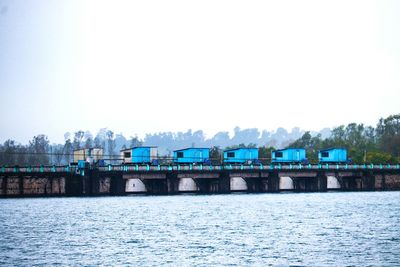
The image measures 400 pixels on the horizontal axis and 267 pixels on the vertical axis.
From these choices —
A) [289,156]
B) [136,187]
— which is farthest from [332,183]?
[136,187]

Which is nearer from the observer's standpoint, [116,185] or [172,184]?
[116,185]

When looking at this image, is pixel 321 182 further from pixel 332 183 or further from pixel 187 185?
pixel 187 185

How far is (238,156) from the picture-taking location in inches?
6403

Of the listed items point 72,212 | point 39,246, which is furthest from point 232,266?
point 72,212

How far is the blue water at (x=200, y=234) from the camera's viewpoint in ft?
190

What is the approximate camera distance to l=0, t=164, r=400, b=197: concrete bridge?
13300 centimetres

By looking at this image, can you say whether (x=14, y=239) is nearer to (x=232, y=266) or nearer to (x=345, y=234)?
(x=232, y=266)

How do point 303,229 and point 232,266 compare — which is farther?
point 303,229

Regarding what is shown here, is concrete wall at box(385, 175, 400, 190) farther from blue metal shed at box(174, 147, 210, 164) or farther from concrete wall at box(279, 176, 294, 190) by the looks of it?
blue metal shed at box(174, 147, 210, 164)

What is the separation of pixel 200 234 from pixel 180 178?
230ft

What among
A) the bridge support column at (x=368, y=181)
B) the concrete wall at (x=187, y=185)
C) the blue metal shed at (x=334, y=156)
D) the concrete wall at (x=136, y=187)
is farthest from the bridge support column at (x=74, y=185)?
the bridge support column at (x=368, y=181)

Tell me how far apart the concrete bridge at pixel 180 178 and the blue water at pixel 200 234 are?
62.8 feet

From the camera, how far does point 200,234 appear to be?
2901 inches

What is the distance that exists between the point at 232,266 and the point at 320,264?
21.0ft
